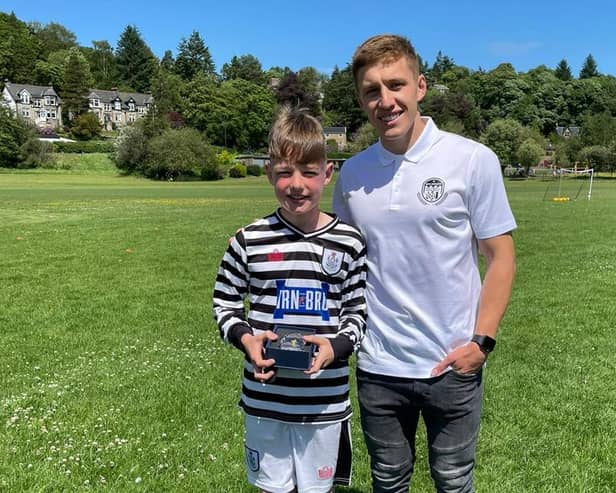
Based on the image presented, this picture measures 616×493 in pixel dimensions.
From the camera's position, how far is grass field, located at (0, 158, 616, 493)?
164 inches

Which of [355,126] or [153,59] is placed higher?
[153,59]

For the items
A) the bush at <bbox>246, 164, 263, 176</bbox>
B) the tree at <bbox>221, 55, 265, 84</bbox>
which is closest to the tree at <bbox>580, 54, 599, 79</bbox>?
the tree at <bbox>221, 55, 265, 84</bbox>

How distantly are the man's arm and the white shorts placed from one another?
0.69 meters

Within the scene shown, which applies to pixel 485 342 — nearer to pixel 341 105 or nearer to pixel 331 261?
pixel 331 261

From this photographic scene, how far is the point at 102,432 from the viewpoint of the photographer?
184 inches

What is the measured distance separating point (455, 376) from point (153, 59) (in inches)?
6958

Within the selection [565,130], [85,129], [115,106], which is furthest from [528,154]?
[115,106]

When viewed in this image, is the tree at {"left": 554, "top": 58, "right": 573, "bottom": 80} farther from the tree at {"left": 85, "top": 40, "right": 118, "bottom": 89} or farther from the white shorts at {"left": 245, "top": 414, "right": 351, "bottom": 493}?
the white shorts at {"left": 245, "top": 414, "right": 351, "bottom": 493}

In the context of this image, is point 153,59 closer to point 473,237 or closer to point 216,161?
point 216,161

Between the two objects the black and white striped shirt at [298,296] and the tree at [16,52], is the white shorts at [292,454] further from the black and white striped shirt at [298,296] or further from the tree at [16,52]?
the tree at [16,52]

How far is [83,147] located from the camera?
84.9 metres

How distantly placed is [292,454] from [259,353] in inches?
26.4

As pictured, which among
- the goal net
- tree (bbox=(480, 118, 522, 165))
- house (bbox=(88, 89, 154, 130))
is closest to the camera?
the goal net

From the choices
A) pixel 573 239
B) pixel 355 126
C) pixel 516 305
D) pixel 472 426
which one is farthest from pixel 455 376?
pixel 355 126
